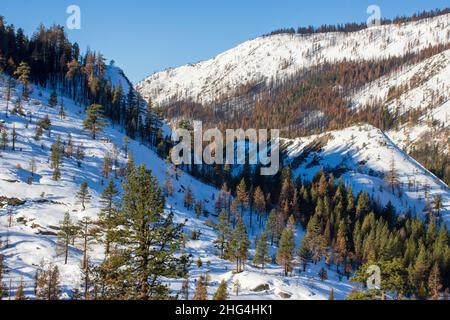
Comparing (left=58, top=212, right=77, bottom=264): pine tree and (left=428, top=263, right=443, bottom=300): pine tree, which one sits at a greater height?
(left=58, top=212, right=77, bottom=264): pine tree

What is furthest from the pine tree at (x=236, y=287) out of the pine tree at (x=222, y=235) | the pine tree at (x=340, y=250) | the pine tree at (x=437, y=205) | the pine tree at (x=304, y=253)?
the pine tree at (x=437, y=205)

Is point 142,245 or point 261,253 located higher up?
point 142,245

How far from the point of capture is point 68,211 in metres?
89.8

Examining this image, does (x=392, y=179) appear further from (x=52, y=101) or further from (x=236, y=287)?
(x=52, y=101)

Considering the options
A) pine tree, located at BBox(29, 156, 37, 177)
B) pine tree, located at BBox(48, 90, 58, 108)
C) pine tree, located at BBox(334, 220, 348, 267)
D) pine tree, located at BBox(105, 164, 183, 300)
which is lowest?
pine tree, located at BBox(334, 220, 348, 267)

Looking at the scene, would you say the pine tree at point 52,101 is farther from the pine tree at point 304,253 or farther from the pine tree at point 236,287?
the pine tree at point 236,287

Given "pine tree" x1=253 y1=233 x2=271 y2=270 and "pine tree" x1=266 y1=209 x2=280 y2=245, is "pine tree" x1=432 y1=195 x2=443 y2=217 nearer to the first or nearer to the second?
"pine tree" x1=266 y1=209 x2=280 y2=245

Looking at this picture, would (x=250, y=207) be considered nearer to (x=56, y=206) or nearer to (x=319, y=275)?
(x=319, y=275)

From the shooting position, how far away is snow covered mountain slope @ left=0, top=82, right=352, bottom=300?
7300 centimetres

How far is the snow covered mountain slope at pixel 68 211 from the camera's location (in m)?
73.0

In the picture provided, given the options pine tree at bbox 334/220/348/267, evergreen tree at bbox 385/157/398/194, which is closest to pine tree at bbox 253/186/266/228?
pine tree at bbox 334/220/348/267

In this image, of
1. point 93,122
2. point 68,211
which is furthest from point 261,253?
point 93,122

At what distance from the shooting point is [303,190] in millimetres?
147750

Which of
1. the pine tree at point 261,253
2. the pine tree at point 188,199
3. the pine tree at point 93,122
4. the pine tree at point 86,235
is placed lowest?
the pine tree at point 261,253
